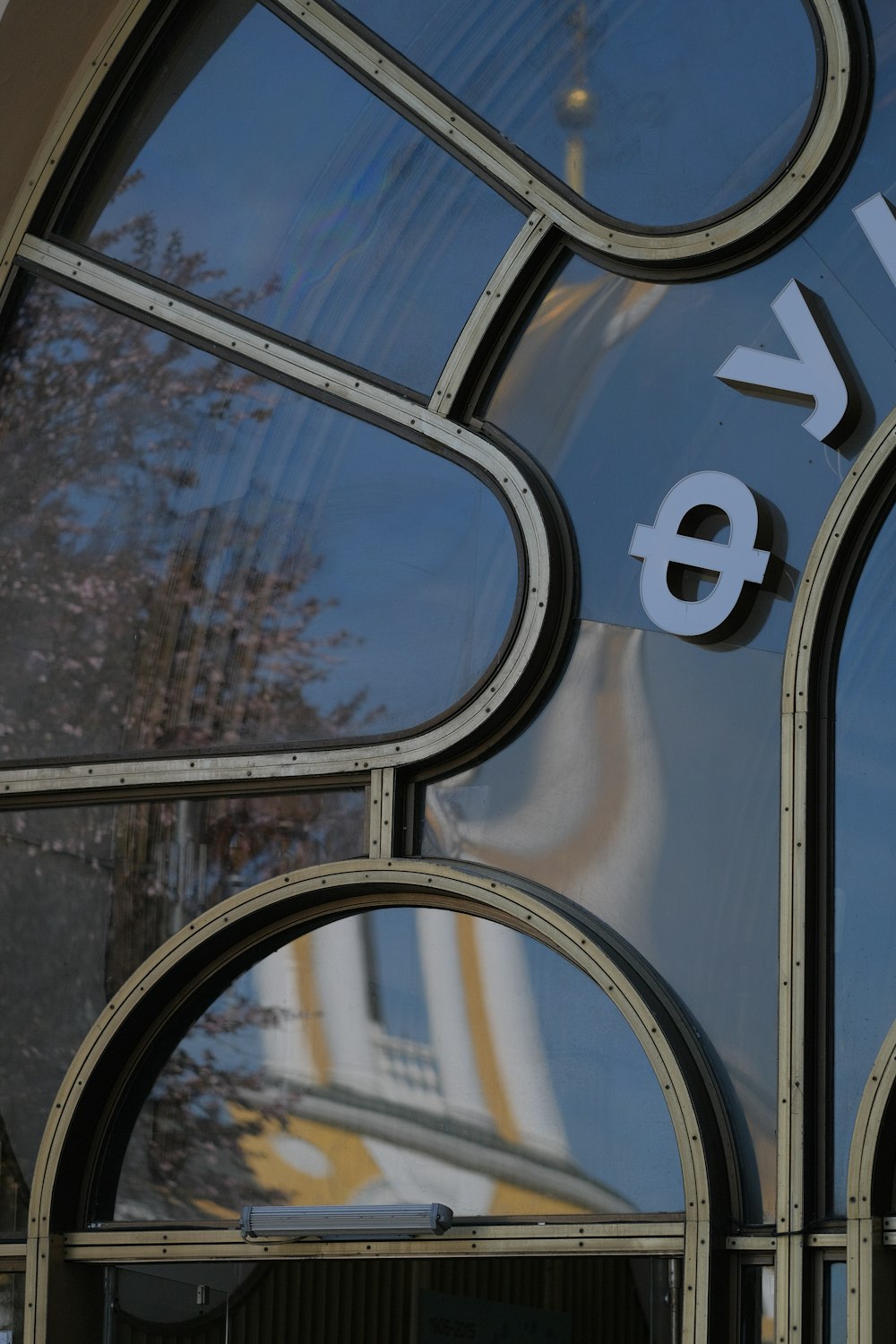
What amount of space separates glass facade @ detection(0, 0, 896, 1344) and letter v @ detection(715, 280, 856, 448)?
13 mm

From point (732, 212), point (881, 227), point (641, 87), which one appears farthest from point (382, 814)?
point (641, 87)

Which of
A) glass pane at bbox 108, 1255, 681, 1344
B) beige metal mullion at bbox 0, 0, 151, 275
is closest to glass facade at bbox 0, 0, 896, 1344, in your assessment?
glass pane at bbox 108, 1255, 681, 1344

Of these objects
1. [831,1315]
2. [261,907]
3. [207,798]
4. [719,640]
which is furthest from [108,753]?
[831,1315]

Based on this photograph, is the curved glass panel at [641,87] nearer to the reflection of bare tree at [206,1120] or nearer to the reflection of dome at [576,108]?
the reflection of dome at [576,108]

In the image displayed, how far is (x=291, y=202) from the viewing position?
17.3 ft

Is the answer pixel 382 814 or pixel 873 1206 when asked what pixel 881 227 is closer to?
pixel 382 814

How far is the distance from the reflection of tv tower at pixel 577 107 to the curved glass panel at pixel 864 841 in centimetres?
138

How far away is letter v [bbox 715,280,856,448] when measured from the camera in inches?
172

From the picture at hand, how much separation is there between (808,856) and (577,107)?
7.32 feet

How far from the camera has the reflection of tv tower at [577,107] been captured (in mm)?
4855

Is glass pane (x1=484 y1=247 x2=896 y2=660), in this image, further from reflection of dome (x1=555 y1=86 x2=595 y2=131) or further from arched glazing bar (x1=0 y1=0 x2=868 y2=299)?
reflection of dome (x1=555 y1=86 x2=595 y2=131)

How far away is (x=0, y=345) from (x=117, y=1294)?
9.64 feet

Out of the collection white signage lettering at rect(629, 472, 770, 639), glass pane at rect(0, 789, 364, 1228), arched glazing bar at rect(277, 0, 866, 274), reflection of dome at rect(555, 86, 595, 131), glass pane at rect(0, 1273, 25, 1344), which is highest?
reflection of dome at rect(555, 86, 595, 131)

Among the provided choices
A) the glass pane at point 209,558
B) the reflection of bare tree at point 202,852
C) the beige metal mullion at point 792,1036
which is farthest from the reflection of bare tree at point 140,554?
the beige metal mullion at point 792,1036
